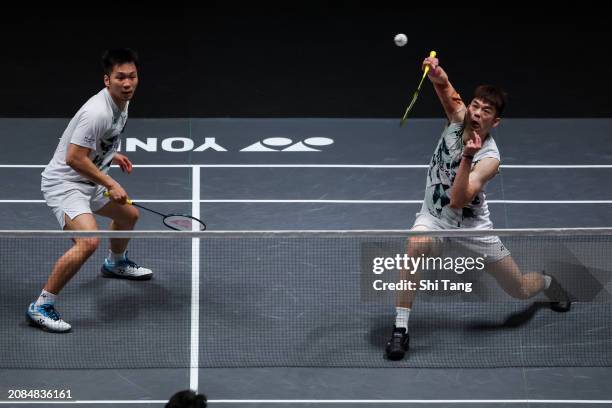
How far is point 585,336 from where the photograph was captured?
8.91m

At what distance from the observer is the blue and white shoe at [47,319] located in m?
8.87

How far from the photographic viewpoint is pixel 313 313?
902 cm

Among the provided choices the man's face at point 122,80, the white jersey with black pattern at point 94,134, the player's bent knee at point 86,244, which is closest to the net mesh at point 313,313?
the player's bent knee at point 86,244

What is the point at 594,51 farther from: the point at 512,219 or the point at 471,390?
the point at 471,390

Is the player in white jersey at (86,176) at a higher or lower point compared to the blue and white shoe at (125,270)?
higher

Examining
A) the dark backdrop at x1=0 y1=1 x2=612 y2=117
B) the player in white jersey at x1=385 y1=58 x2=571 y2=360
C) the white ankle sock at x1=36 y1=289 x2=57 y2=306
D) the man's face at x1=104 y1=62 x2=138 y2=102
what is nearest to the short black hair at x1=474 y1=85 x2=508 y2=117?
the player in white jersey at x1=385 y1=58 x2=571 y2=360

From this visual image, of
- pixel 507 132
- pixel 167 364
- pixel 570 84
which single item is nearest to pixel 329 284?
pixel 167 364

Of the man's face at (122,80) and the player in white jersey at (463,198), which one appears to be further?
the man's face at (122,80)

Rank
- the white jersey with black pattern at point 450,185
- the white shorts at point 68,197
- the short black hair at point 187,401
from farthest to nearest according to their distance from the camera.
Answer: the white shorts at point 68,197, the white jersey with black pattern at point 450,185, the short black hair at point 187,401

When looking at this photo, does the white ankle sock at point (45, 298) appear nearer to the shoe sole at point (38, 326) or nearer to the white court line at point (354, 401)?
the shoe sole at point (38, 326)

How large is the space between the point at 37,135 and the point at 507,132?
4340 mm

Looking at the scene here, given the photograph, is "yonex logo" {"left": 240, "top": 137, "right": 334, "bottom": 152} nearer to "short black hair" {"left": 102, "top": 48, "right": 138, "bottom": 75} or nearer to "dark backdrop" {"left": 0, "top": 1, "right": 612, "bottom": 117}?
"dark backdrop" {"left": 0, "top": 1, "right": 612, "bottom": 117}

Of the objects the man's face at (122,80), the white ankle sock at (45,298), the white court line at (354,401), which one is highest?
the man's face at (122,80)

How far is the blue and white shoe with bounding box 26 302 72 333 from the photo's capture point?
8.87 meters
